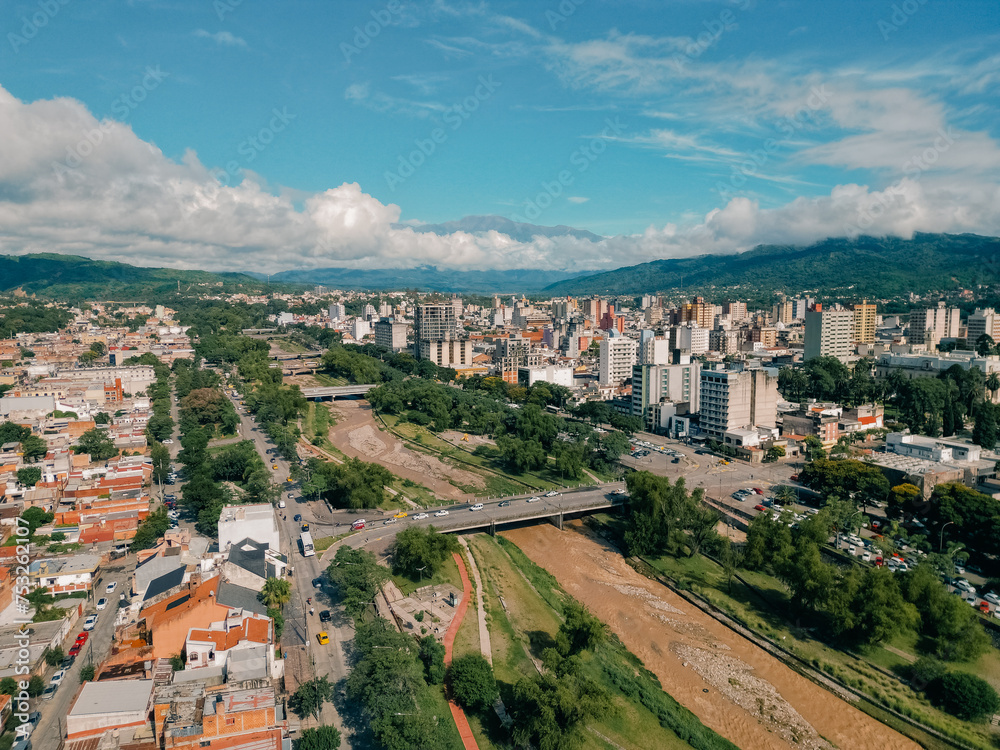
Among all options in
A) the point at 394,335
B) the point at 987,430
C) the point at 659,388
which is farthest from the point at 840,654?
the point at 394,335

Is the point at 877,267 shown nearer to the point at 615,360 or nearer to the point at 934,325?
the point at 934,325

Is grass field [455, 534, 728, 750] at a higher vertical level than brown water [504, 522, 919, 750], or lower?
higher

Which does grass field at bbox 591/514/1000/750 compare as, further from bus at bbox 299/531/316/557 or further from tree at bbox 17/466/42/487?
tree at bbox 17/466/42/487

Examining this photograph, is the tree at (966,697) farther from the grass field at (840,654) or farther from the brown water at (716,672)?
the brown water at (716,672)

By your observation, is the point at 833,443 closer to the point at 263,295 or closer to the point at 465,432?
the point at 465,432

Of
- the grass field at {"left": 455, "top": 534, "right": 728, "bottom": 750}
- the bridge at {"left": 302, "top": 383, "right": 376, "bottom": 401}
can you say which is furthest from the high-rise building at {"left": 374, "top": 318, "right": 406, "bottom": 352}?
the grass field at {"left": 455, "top": 534, "right": 728, "bottom": 750}

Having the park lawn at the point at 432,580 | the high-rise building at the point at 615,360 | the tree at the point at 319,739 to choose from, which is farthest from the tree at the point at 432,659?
the high-rise building at the point at 615,360
